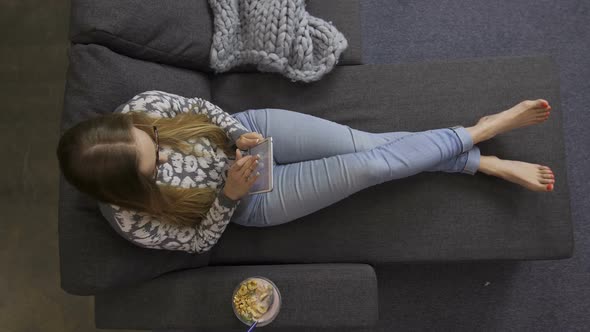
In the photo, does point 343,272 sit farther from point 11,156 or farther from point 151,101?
point 11,156

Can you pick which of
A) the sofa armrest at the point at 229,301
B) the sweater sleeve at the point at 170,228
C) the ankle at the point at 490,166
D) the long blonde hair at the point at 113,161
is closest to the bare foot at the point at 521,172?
the ankle at the point at 490,166

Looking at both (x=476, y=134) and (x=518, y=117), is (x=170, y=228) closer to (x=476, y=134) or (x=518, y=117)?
(x=476, y=134)

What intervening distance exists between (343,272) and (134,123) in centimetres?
74

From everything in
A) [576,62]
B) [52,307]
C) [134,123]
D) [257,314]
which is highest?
[576,62]

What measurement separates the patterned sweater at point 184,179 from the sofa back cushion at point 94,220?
6cm

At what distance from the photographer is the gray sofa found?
3.96ft

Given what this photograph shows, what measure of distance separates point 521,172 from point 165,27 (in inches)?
48.1

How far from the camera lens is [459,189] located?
1369 mm

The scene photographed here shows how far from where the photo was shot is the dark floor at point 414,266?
1664 millimetres

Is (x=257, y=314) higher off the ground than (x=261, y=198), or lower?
lower

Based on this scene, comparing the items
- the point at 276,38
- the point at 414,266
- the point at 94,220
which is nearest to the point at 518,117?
the point at 414,266

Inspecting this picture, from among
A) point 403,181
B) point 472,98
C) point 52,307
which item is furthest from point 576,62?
point 52,307

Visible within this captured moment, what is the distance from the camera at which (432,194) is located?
4.50ft

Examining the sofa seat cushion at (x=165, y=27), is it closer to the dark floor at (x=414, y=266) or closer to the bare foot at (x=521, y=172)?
the dark floor at (x=414, y=266)
